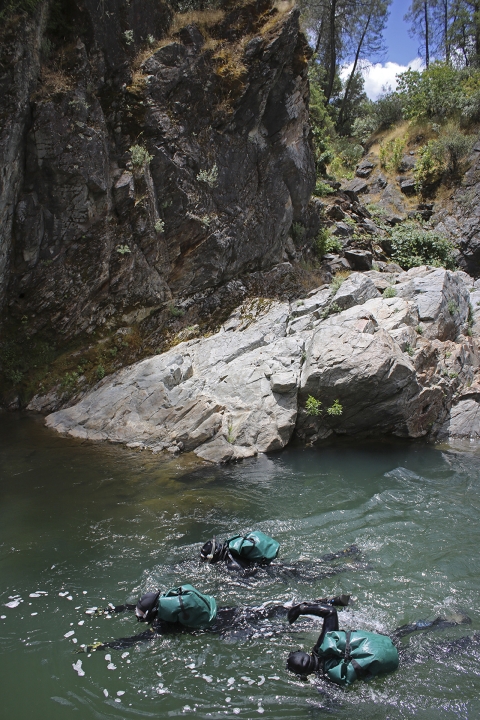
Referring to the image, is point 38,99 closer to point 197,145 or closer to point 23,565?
point 197,145

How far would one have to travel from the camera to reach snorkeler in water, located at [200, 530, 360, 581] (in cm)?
653

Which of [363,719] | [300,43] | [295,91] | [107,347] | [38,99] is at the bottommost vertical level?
[363,719]

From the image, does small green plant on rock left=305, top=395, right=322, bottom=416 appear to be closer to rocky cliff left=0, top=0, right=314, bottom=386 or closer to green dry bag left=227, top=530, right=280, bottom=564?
green dry bag left=227, top=530, right=280, bottom=564

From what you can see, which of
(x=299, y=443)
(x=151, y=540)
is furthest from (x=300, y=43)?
(x=151, y=540)

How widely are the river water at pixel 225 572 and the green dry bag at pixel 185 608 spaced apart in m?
0.18

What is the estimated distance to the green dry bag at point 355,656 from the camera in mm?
4500

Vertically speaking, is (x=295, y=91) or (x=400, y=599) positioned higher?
(x=295, y=91)

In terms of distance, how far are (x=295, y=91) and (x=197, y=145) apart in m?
5.93

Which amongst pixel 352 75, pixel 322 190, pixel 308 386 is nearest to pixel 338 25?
pixel 352 75

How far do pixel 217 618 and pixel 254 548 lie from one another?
1187 millimetres

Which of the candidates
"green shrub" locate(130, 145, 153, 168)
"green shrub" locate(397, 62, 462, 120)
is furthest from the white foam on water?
"green shrub" locate(397, 62, 462, 120)

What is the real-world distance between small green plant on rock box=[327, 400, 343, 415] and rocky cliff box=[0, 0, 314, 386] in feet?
24.1

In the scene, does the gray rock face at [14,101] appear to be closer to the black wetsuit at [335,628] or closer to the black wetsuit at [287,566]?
the black wetsuit at [287,566]

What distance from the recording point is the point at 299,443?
42.0 ft
